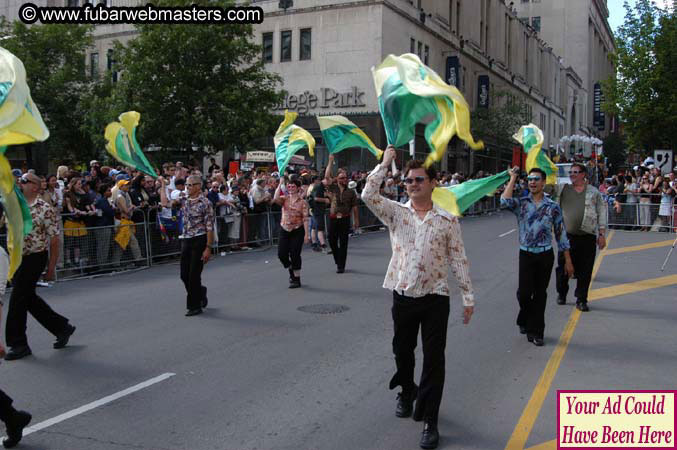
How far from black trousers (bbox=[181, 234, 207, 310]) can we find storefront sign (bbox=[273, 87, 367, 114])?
94.4 feet

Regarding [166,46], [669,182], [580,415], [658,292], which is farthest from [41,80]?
[580,415]

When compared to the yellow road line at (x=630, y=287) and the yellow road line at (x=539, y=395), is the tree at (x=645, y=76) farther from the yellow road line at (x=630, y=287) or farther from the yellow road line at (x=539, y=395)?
the yellow road line at (x=539, y=395)

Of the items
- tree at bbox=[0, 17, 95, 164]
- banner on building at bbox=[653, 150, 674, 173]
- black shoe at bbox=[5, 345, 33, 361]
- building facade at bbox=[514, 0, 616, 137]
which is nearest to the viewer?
black shoe at bbox=[5, 345, 33, 361]

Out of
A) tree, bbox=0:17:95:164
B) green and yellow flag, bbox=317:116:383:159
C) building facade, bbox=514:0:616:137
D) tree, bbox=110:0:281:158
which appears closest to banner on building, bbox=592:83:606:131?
building facade, bbox=514:0:616:137

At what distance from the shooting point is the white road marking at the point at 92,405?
17.1 feet

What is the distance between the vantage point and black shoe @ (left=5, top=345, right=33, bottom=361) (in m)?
7.12

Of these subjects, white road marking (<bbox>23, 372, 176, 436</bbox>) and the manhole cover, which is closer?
white road marking (<bbox>23, 372, 176, 436</bbox>)

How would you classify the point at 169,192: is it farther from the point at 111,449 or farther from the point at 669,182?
the point at 669,182

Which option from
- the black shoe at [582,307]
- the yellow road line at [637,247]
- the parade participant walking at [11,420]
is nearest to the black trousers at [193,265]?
the parade participant walking at [11,420]

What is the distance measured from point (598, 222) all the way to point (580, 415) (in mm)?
5011

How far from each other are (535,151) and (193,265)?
457 centimetres

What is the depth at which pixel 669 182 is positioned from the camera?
75.8ft

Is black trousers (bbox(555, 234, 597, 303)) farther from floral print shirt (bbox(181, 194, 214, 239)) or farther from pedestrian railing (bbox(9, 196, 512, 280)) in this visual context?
pedestrian railing (bbox(9, 196, 512, 280))

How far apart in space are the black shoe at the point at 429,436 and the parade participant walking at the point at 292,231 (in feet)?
22.5
